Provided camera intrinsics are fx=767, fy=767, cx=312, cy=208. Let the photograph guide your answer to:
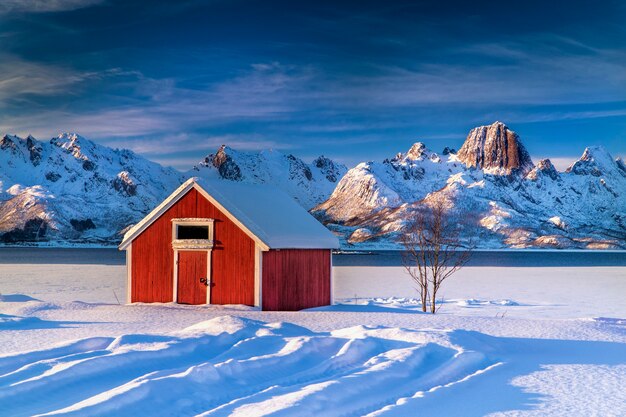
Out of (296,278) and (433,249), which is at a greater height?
(433,249)

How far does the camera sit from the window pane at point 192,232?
29.0 m

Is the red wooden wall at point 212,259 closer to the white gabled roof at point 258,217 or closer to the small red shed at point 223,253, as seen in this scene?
the small red shed at point 223,253

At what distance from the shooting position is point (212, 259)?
28297 millimetres

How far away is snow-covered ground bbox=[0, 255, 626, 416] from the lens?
12242mm

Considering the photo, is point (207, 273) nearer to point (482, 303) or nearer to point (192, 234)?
point (192, 234)

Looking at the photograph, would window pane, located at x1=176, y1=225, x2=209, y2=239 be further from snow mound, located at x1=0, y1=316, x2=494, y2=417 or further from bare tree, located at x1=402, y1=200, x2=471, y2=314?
snow mound, located at x1=0, y1=316, x2=494, y2=417

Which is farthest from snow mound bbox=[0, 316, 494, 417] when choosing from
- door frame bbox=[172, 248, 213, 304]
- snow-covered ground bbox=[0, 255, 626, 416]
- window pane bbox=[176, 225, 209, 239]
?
window pane bbox=[176, 225, 209, 239]

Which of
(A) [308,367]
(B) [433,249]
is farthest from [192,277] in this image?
(B) [433,249]

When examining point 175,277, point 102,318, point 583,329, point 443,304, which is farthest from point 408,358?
point 443,304

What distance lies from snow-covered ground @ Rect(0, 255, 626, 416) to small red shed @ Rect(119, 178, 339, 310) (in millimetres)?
2566

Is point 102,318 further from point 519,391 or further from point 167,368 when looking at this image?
point 519,391

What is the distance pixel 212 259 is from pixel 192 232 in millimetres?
1572

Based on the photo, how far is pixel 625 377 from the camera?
15.7m

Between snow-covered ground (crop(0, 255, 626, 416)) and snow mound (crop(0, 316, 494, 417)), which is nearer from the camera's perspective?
snow mound (crop(0, 316, 494, 417))
